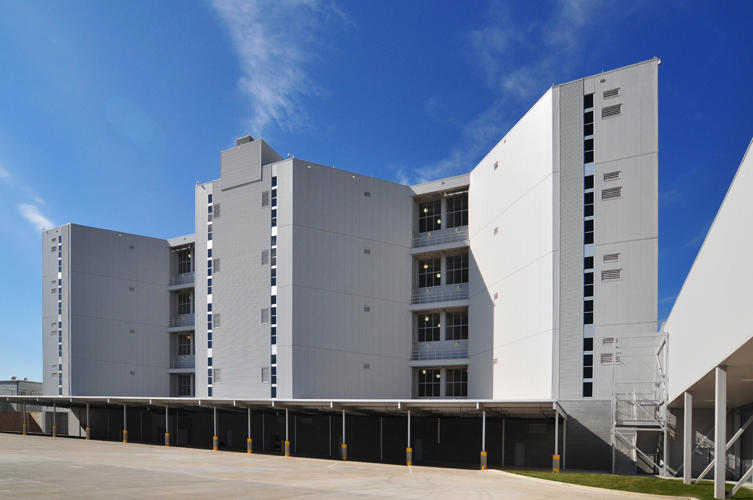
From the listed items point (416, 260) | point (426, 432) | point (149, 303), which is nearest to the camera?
point (426, 432)

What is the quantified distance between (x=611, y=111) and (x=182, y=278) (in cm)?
4015

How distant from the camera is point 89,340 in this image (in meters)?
49.2

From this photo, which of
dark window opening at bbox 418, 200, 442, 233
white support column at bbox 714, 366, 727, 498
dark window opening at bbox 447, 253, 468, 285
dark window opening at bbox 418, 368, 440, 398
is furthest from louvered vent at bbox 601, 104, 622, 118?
dark window opening at bbox 418, 368, 440, 398

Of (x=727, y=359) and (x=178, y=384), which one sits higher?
(x=727, y=359)

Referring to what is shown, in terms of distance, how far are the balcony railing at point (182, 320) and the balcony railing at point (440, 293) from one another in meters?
22.3

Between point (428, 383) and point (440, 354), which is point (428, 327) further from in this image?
point (428, 383)

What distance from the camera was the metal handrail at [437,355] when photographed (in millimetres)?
40562

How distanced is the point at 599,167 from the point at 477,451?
58.8 ft

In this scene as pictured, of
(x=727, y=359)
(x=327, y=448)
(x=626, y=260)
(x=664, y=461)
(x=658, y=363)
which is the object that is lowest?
(x=327, y=448)

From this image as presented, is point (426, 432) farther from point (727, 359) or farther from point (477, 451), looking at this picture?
point (727, 359)

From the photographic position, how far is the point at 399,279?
139 ft

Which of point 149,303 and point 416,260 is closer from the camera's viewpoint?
point 416,260

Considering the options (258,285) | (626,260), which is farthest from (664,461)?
(258,285)

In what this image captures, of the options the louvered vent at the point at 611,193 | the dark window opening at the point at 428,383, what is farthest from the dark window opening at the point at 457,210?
the louvered vent at the point at 611,193
